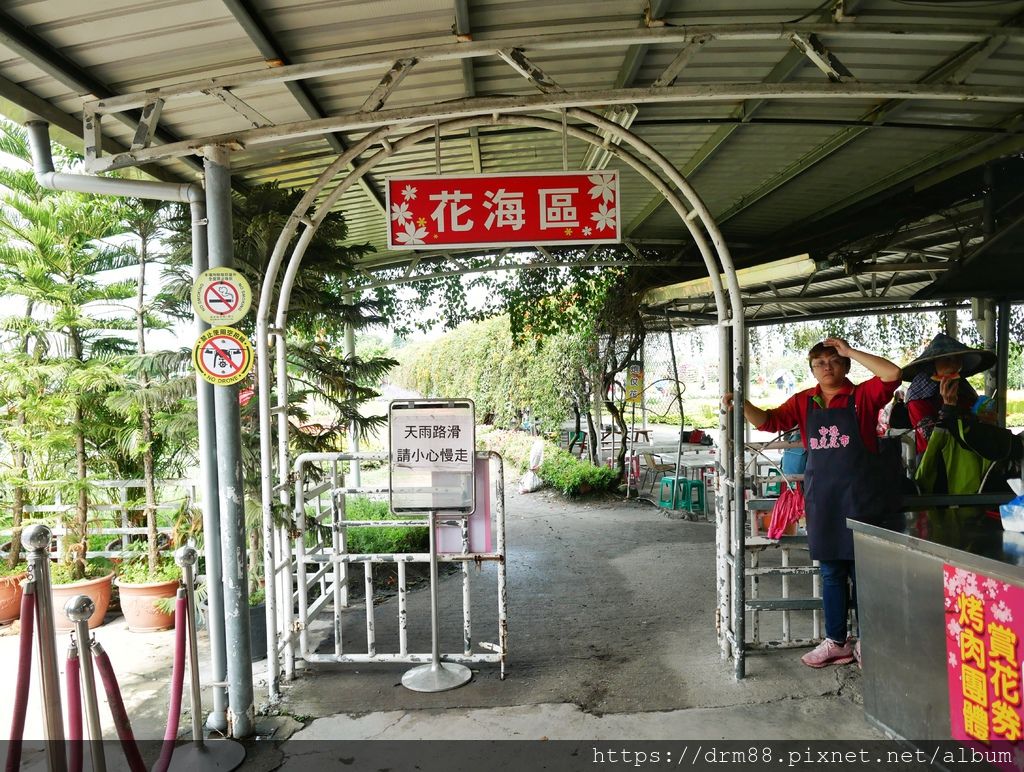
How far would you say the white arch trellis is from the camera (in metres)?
3.91

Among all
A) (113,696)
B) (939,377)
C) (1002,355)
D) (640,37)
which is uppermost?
(640,37)

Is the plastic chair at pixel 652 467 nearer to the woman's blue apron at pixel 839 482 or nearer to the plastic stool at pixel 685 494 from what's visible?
the plastic stool at pixel 685 494

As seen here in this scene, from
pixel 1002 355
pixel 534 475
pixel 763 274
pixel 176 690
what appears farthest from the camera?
pixel 534 475

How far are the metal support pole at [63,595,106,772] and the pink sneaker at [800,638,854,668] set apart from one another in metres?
3.43

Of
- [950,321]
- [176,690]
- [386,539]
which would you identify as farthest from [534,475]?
[176,690]

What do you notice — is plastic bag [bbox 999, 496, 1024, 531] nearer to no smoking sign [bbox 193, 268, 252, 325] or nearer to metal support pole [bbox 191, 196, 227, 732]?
no smoking sign [bbox 193, 268, 252, 325]

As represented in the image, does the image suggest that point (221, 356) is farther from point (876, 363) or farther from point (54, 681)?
point (876, 363)

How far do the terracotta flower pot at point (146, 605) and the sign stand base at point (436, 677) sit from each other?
6.94 feet

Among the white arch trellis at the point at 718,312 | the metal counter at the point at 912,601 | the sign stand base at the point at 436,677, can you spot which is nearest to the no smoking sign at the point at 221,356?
the white arch trellis at the point at 718,312

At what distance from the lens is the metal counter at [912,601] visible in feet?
8.55

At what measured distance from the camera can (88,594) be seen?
5.55 m

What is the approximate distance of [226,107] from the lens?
393 cm

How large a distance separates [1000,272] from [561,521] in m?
5.51

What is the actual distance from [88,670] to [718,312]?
3311 mm
